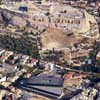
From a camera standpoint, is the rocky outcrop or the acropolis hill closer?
the acropolis hill

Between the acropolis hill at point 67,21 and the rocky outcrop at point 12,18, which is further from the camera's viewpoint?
the rocky outcrop at point 12,18

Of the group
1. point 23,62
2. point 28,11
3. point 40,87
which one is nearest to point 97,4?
point 28,11

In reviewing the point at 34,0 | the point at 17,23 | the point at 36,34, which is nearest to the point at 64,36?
the point at 36,34

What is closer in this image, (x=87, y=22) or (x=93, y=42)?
(x=93, y=42)

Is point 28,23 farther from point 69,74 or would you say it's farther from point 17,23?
point 69,74

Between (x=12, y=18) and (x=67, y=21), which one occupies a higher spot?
(x=12, y=18)

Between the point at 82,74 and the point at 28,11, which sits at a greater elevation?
the point at 28,11

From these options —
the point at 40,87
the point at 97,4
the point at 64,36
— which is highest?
the point at 97,4

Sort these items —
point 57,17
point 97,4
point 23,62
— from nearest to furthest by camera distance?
point 23,62 < point 57,17 < point 97,4

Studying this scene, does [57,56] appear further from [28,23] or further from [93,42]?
[28,23]

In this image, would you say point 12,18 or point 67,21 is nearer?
point 67,21

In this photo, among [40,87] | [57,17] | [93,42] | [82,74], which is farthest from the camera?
[57,17]
